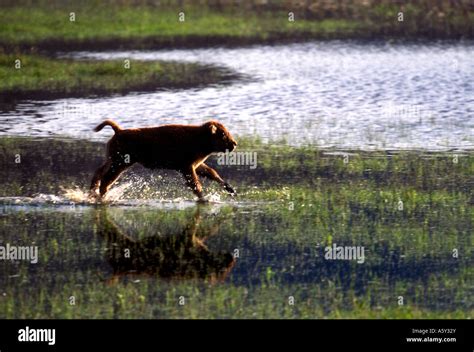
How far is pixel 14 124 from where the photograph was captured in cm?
2220

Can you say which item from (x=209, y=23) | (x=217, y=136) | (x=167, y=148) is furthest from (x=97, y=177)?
(x=209, y=23)

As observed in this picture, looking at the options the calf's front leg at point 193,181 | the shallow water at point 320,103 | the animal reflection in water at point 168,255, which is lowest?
the shallow water at point 320,103

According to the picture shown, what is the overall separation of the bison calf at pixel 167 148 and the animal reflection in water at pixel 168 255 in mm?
1159

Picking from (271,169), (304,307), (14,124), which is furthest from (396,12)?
(304,307)

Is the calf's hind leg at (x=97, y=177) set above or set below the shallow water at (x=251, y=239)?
above

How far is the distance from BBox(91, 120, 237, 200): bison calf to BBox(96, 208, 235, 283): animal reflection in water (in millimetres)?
1159

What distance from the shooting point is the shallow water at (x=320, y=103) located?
21.2 metres

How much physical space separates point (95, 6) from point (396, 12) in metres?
8.47

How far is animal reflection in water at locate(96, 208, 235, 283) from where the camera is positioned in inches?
513

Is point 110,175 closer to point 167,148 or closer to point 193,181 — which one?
point 167,148

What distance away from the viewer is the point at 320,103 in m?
24.2

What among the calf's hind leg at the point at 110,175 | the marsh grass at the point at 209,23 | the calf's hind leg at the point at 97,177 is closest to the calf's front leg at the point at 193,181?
the calf's hind leg at the point at 110,175

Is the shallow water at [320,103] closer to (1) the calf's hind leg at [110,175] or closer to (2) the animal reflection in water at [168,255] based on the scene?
(1) the calf's hind leg at [110,175]
